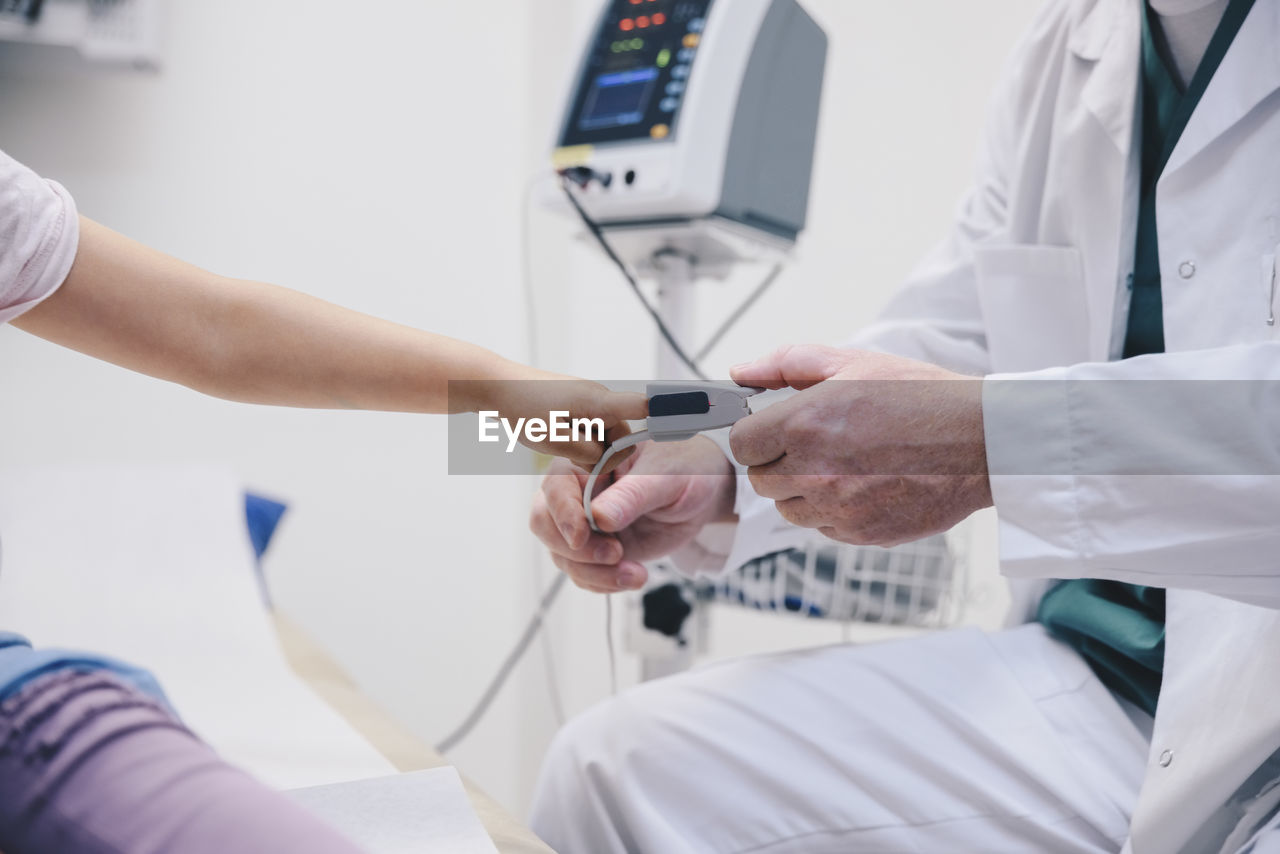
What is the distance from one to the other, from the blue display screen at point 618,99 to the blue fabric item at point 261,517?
89 centimetres

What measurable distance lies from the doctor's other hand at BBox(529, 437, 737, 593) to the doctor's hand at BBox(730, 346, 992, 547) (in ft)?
0.59

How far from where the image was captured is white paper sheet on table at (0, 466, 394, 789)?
115 centimetres

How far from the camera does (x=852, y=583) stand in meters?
1.50

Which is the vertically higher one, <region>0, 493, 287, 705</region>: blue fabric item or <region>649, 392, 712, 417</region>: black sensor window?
<region>649, 392, 712, 417</region>: black sensor window

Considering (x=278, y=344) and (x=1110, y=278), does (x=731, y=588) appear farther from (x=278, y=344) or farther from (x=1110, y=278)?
(x=278, y=344)

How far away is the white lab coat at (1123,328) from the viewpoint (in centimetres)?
73

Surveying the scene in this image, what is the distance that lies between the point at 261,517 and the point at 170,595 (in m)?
0.24

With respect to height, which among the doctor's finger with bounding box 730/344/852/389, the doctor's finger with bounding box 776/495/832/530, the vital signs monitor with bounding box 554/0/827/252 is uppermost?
the vital signs monitor with bounding box 554/0/827/252

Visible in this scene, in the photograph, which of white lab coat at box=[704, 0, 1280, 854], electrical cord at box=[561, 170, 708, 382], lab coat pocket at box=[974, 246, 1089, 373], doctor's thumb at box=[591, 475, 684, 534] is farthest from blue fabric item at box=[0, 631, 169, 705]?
lab coat pocket at box=[974, 246, 1089, 373]

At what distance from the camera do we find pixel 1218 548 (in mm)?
719

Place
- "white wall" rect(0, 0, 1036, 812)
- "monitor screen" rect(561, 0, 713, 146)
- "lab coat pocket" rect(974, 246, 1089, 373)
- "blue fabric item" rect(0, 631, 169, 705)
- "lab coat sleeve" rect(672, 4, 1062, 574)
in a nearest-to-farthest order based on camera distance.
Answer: "blue fabric item" rect(0, 631, 169, 705), "lab coat pocket" rect(974, 246, 1089, 373), "lab coat sleeve" rect(672, 4, 1062, 574), "monitor screen" rect(561, 0, 713, 146), "white wall" rect(0, 0, 1036, 812)

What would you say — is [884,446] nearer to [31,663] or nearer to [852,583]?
[31,663]

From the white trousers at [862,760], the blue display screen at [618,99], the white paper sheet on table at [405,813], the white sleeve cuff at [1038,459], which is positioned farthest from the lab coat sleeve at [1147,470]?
the blue display screen at [618,99]

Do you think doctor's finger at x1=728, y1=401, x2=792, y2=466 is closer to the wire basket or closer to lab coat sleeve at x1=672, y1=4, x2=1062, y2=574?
lab coat sleeve at x1=672, y1=4, x2=1062, y2=574
